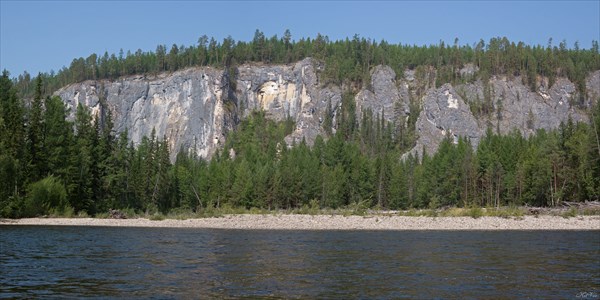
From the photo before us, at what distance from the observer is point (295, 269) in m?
24.3

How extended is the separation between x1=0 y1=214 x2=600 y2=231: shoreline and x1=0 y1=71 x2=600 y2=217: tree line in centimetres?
670

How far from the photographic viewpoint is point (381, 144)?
6860 inches

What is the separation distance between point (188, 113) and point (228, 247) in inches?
6703

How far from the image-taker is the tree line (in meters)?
61.3

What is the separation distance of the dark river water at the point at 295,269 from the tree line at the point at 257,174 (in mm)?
26203

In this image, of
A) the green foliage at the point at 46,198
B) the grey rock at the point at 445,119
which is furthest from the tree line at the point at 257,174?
the grey rock at the point at 445,119

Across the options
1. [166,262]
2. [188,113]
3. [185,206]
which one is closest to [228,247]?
[166,262]

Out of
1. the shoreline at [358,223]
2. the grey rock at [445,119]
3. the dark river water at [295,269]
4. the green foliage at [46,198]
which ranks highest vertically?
the grey rock at [445,119]

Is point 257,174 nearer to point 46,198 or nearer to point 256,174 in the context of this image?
point 256,174

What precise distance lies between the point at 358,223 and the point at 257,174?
44.4 metres

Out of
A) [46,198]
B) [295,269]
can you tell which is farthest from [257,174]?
[295,269]

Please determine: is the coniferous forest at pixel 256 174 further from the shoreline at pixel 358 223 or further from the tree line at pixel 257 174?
the shoreline at pixel 358 223

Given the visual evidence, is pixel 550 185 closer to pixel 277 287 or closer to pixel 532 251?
pixel 532 251

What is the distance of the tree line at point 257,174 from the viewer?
61.3 meters
